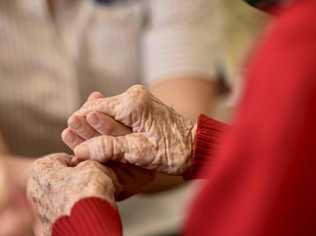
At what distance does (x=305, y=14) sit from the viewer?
14.6 inches

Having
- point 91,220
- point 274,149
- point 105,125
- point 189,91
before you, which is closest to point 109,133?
point 105,125

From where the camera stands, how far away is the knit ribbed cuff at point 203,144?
583 millimetres

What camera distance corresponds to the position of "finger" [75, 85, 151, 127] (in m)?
0.59

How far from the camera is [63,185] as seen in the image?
1.79 ft

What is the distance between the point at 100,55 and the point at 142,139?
61cm

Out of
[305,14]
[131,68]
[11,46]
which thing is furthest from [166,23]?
[305,14]

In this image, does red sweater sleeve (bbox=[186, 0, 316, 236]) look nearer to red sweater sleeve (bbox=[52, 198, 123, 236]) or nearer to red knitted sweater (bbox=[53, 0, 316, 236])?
red knitted sweater (bbox=[53, 0, 316, 236])

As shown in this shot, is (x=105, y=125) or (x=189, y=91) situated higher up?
(x=105, y=125)

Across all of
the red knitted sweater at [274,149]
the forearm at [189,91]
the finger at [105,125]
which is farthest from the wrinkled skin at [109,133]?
the forearm at [189,91]

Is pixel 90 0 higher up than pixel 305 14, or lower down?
lower down

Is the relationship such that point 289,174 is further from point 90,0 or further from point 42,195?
point 90,0

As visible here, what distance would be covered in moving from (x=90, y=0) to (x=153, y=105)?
0.60 m

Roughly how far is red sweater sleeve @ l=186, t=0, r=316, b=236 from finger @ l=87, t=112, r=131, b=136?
206 mm

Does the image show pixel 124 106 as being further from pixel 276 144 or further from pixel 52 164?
pixel 276 144
